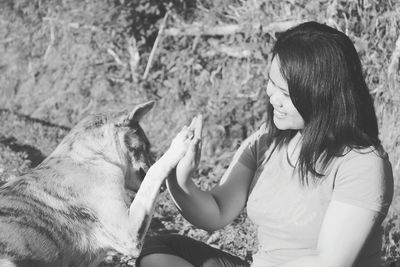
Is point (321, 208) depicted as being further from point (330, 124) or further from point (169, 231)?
point (169, 231)

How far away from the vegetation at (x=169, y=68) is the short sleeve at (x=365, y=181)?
1.89 m

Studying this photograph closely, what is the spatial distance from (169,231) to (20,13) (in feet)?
20.8

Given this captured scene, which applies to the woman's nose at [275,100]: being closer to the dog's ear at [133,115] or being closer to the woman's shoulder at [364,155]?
the woman's shoulder at [364,155]

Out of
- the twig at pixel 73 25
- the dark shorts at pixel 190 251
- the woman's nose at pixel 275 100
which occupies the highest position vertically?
the woman's nose at pixel 275 100

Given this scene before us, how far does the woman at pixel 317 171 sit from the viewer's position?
2723mm

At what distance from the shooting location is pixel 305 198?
2947 millimetres

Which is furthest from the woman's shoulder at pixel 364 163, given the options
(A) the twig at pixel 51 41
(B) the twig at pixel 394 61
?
(A) the twig at pixel 51 41

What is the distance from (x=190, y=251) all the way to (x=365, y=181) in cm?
114

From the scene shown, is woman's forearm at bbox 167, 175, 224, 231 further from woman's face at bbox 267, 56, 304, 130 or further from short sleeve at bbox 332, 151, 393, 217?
short sleeve at bbox 332, 151, 393, 217

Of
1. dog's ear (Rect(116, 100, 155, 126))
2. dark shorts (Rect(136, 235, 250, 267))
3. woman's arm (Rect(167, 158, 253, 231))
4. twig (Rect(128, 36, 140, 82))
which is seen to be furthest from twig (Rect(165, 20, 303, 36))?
dark shorts (Rect(136, 235, 250, 267))

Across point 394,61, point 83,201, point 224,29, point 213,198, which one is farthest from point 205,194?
point 224,29

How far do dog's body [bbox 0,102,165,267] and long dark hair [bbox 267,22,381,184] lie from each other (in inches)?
36.8

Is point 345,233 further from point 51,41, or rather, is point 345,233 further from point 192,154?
point 51,41

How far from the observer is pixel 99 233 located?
3.73 m
